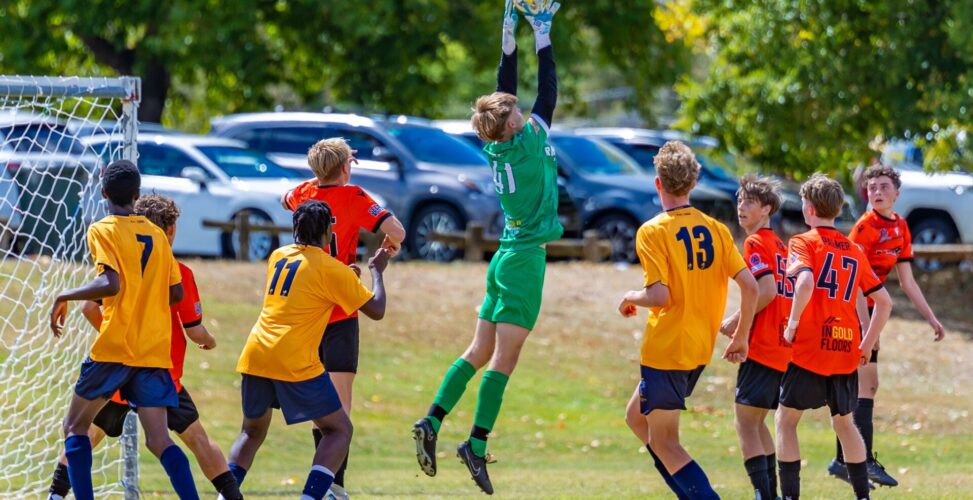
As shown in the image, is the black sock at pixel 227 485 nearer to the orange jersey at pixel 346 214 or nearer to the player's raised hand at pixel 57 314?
the orange jersey at pixel 346 214

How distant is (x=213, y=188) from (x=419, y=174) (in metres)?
2.93

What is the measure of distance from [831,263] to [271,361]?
9.90 feet

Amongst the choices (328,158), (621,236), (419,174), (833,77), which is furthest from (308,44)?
(328,158)

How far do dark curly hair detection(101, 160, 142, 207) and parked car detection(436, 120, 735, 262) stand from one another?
14.2m

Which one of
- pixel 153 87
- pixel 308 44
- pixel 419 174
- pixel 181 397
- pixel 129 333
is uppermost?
pixel 308 44

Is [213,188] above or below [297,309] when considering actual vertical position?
above

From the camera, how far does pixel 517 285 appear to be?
764 cm

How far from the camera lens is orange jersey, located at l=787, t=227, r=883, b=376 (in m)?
7.71

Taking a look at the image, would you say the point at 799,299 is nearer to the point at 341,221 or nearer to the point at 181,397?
the point at 341,221

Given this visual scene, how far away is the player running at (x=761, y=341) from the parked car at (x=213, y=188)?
505 inches

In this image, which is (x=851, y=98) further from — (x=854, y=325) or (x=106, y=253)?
(x=106, y=253)

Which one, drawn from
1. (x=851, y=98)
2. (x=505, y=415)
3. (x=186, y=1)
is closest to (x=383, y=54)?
(x=186, y=1)

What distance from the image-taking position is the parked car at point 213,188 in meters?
20.2

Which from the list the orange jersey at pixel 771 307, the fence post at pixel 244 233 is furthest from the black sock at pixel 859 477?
the fence post at pixel 244 233
